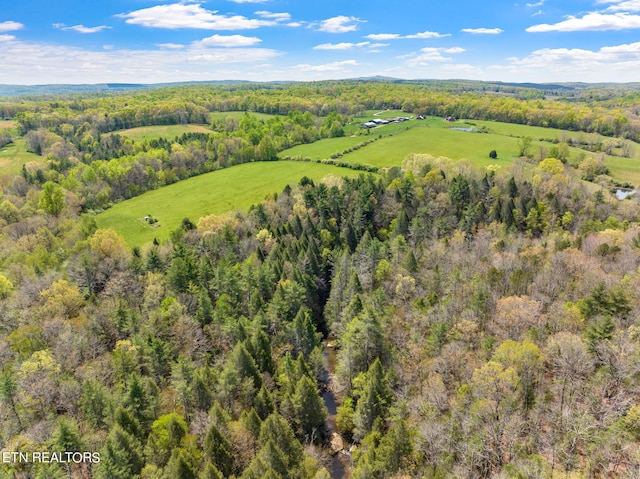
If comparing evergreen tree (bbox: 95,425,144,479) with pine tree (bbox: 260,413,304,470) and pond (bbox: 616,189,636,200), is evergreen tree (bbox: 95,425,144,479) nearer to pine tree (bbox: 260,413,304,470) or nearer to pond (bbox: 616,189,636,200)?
pine tree (bbox: 260,413,304,470)

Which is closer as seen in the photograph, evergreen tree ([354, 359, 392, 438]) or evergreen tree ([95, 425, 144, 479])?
evergreen tree ([95, 425, 144, 479])

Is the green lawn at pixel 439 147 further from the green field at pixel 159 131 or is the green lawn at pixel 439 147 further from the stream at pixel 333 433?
the stream at pixel 333 433

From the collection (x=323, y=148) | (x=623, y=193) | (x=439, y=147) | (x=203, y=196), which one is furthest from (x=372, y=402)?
(x=323, y=148)

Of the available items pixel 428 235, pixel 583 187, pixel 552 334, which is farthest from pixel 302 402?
pixel 583 187

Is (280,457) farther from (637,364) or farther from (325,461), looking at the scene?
(637,364)

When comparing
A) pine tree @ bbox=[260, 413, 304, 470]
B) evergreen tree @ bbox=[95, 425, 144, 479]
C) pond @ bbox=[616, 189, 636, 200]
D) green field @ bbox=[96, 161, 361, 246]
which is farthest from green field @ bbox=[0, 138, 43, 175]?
pond @ bbox=[616, 189, 636, 200]

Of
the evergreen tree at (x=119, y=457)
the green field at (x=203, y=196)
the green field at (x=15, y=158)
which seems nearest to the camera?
the evergreen tree at (x=119, y=457)

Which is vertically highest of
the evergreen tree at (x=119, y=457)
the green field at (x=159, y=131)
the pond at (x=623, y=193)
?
the green field at (x=159, y=131)

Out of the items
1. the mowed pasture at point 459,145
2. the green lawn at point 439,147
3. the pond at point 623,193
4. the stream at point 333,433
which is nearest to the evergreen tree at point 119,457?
the stream at point 333,433
